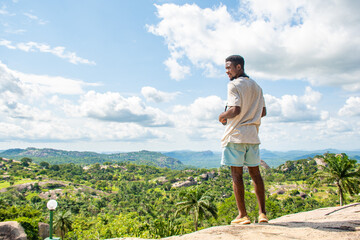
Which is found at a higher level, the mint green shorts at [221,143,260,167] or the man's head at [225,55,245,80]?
the man's head at [225,55,245,80]

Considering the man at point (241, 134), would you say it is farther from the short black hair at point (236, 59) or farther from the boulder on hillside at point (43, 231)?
the boulder on hillside at point (43, 231)

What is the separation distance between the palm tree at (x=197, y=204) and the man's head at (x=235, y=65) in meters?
29.9

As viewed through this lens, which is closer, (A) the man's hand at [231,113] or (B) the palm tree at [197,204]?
(A) the man's hand at [231,113]

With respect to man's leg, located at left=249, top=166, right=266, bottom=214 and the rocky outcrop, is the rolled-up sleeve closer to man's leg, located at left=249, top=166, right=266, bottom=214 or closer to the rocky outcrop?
man's leg, located at left=249, top=166, right=266, bottom=214

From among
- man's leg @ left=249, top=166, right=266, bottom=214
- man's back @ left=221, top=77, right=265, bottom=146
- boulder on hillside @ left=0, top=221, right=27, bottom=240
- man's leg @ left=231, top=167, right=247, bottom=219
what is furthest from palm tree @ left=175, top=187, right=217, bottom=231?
man's back @ left=221, top=77, right=265, bottom=146

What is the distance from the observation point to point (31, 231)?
107 feet

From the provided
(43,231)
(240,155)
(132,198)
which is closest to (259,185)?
(240,155)

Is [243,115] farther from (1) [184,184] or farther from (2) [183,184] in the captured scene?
(1) [184,184]

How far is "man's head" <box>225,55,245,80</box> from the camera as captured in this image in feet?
15.3

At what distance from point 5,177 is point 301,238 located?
171708mm

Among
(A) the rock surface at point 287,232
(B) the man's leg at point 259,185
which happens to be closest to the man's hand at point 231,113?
(B) the man's leg at point 259,185

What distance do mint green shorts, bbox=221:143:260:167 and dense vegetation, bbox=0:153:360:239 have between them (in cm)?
772

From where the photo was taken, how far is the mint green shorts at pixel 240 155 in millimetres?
4297

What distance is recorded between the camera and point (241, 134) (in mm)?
4316
